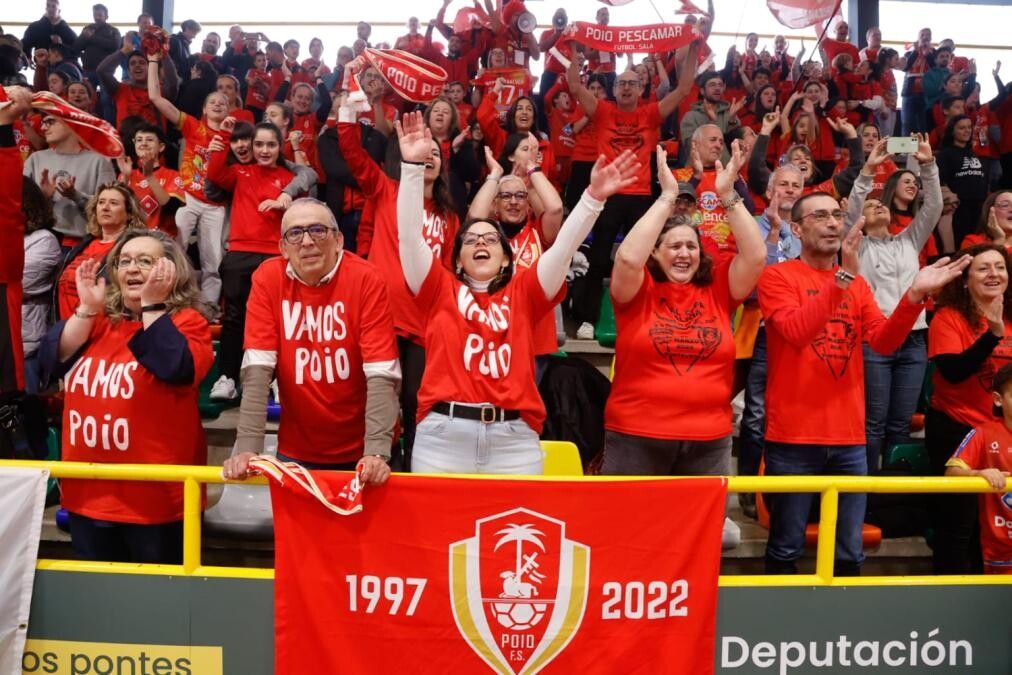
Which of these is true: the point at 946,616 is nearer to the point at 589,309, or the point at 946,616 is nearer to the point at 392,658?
the point at 392,658

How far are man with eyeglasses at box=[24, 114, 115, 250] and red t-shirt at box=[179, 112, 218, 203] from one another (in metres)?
0.58

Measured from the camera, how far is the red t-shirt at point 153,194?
7.10 meters

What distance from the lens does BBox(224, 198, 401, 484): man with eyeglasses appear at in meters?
3.67

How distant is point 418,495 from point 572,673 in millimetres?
823

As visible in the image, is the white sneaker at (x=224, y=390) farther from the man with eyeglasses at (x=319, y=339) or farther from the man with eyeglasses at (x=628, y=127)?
the man with eyeglasses at (x=628, y=127)

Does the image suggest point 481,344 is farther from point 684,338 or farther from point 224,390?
point 224,390

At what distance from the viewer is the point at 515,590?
330 cm

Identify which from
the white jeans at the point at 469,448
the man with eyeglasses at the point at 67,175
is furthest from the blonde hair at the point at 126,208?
the white jeans at the point at 469,448

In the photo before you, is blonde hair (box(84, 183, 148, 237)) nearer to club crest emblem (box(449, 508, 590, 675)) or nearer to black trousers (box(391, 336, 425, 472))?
black trousers (box(391, 336, 425, 472))

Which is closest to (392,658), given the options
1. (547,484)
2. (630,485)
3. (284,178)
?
(547,484)

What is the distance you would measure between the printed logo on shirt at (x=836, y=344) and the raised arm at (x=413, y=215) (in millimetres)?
1822

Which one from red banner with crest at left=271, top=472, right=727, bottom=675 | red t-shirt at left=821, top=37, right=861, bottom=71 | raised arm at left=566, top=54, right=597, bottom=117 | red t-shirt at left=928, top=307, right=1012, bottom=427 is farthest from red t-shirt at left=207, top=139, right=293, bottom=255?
red t-shirt at left=821, top=37, right=861, bottom=71

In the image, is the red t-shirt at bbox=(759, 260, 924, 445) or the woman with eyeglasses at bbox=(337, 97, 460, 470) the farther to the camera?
the woman with eyeglasses at bbox=(337, 97, 460, 470)

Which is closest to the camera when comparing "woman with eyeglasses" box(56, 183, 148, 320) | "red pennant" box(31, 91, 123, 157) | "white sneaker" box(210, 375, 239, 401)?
"red pennant" box(31, 91, 123, 157)
